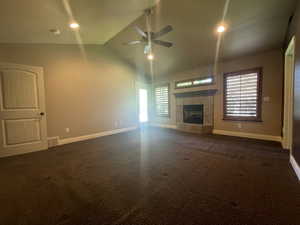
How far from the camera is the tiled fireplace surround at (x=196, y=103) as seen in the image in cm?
525

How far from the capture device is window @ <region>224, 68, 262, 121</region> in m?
4.32

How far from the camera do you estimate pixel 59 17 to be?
262 cm

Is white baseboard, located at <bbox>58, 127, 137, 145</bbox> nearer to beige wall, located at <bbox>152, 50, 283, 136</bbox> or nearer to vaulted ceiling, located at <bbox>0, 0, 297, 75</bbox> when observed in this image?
vaulted ceiling, located at <bbox>0, 0, 297, 75</bbox>

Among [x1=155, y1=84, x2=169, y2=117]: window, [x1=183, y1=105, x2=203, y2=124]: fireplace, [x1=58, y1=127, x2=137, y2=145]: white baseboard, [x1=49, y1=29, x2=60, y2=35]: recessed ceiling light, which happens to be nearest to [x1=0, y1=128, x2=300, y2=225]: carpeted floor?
[x1=58, y1=127, x2=137, y2=145]: white baseboard

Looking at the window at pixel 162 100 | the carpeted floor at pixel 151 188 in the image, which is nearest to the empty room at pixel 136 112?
the carpeted floor at pixel 151 188

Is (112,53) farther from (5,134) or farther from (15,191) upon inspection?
(15,191)

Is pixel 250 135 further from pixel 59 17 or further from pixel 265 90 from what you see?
pixel 59 17

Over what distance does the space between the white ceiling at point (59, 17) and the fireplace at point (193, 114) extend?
12.6 ft

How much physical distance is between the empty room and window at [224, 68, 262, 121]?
0.10 ft

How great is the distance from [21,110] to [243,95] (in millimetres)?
6296

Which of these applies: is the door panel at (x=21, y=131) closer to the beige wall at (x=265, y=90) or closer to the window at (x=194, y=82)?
the window at (x=194, y=82)

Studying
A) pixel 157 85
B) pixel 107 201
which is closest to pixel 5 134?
pixel 107 201

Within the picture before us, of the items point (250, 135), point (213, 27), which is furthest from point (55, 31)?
point (250, 135)

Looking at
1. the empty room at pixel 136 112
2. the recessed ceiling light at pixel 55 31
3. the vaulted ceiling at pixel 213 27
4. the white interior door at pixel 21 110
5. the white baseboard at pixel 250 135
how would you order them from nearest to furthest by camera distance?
the empty room at pixel 136 112 → the vaulted ceiling at pixel 213 27 → the recessed ceiling light at pixel 55 31 → the white interior door at pixel 21 110 → the white baseboard at pixel 250 135
